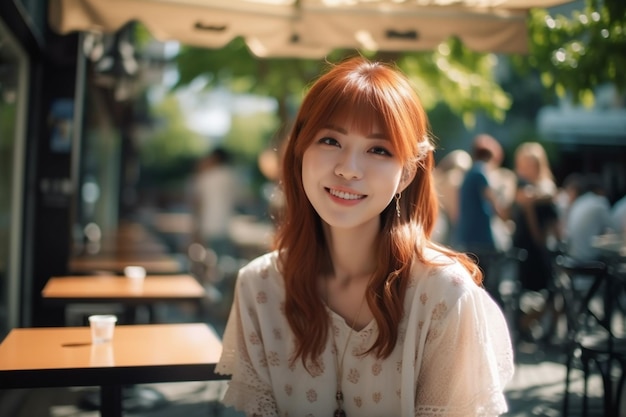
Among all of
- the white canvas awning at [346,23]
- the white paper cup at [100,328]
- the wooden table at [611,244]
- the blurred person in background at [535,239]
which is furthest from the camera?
the blurred person in background at [535,239]

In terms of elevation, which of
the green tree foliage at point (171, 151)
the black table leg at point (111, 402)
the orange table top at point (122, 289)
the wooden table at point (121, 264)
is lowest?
the black table leg at point (111, 402)

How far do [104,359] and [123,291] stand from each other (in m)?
1.88

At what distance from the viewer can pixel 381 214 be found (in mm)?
2449

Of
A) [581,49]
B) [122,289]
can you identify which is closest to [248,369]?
[122,289]

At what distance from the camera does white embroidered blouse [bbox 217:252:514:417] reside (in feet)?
6.90

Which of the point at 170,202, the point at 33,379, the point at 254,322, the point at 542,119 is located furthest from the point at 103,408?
the point at 170,202

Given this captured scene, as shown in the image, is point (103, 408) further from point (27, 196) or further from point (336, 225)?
point (27, 196)

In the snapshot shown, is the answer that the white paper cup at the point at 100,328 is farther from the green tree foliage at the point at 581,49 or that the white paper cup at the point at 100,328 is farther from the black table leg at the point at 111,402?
the green tree foliage at the point at 581,49

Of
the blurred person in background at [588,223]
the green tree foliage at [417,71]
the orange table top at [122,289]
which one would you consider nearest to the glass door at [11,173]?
the orange table top at [122,289]

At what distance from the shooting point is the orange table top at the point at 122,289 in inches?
179

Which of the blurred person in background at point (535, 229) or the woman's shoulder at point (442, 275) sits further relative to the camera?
the blurred person in background at point (535, 229)

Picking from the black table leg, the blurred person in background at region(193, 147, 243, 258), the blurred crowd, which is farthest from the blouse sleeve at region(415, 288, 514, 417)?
the blurred person in background at region(193, 147, 243, 258)

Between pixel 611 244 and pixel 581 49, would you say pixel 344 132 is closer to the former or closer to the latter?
pixel 581 49

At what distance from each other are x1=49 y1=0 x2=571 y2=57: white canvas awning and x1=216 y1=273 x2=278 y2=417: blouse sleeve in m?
3.19
